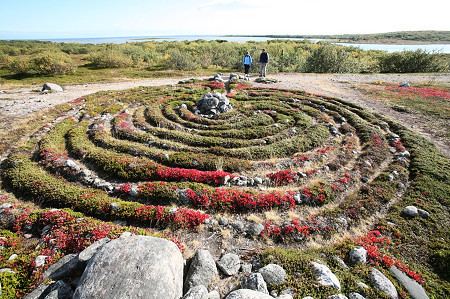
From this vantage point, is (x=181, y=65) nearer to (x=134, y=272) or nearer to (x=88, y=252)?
(x=88, y=252)

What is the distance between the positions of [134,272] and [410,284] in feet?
28.7

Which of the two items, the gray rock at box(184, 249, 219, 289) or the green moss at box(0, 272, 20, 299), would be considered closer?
the green moss at box(0, 272, 20, 299)

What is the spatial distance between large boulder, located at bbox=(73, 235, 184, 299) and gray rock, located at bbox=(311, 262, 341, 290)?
433 cm

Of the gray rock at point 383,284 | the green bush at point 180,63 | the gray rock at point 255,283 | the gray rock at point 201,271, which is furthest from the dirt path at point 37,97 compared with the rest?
the gray rock at point 383,284

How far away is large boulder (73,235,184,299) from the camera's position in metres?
6.85

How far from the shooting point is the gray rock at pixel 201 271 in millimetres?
8297

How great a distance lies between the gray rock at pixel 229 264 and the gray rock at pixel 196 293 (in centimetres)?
168

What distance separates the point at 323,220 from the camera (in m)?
12.3

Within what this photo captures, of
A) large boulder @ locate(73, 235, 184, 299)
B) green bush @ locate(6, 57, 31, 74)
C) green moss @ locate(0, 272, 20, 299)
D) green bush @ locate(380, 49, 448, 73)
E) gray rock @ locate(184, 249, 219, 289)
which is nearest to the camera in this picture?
large boulder @ locate(73, 235, 184, 299)

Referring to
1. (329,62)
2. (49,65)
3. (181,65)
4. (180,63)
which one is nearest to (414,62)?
(329,62)

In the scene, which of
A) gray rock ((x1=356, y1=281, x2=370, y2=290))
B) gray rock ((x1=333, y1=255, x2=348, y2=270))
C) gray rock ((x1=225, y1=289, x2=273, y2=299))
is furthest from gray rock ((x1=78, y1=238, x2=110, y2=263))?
gray rock ((x1=356, y1=281, x2=370, y2=290))

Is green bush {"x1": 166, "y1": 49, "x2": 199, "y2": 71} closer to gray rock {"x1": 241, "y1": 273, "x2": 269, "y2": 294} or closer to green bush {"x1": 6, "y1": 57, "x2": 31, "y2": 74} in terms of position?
green bush {"x1": 6, "y1": 57, "x2": 31, "y2": 74}

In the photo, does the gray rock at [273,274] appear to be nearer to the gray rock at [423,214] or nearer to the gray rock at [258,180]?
the gray rock at [258,180]

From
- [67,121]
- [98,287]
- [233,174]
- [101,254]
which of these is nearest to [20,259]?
[101,254]
